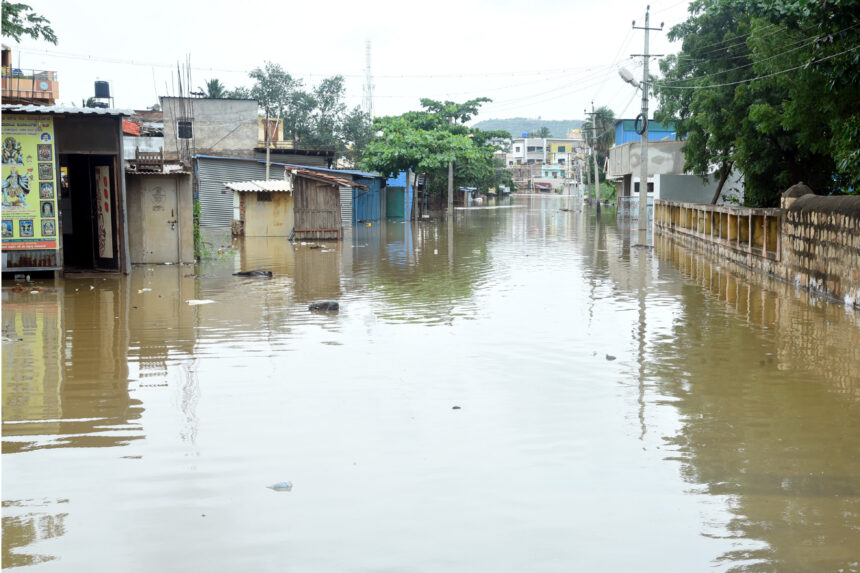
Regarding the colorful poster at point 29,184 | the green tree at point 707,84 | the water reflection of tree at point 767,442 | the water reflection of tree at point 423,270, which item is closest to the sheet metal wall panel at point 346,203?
the water reflection of tree at point 423,270

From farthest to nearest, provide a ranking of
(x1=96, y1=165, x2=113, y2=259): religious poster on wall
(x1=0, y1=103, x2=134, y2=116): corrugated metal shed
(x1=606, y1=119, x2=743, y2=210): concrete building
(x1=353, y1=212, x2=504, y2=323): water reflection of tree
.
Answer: (x1=606, y1=119, x2=743, y2=210): concrete building, (x1=96, y1=165, x2=113, y2=259): religious poster on wall, (x1=0, y1=103, x2=134, y2=116): corrugated metal shed, (x1=353, y1=212, x2=504, y2=323): water reflection of tree

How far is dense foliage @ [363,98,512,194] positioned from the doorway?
26.9 meters

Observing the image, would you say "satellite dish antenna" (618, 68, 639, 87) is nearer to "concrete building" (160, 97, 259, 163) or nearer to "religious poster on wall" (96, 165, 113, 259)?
"concrete building" (160, 97, 259, 163)

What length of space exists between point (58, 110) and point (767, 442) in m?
14.8

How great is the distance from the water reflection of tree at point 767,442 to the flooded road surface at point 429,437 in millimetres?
29

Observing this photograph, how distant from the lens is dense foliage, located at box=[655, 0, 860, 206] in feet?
51.0

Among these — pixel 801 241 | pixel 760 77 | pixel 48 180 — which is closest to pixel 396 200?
pixel 760 77

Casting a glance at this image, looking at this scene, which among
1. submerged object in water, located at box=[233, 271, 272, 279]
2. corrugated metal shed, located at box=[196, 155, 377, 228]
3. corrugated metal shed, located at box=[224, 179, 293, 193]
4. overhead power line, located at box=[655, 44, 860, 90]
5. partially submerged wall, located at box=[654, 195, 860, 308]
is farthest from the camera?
corrugated metal shed, located at box=[196, 155, 377, 228]

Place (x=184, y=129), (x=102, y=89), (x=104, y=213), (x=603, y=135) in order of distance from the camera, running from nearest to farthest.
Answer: (x=104, y=213) < (x=102, y=89) < (x=184, y=129) < (x=603, y=135)

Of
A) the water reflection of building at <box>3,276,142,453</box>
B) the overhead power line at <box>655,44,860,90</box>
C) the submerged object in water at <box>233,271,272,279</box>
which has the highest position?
the overhead power line at <box>655,44,860,90</box>

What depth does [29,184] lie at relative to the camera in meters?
17.3

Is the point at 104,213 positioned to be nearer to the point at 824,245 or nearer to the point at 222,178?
the point at 824,245

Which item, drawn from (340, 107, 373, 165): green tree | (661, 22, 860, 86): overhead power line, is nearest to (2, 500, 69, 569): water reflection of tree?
(661, 22, 860, 86): overhead power line

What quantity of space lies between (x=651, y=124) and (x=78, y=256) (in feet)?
173
